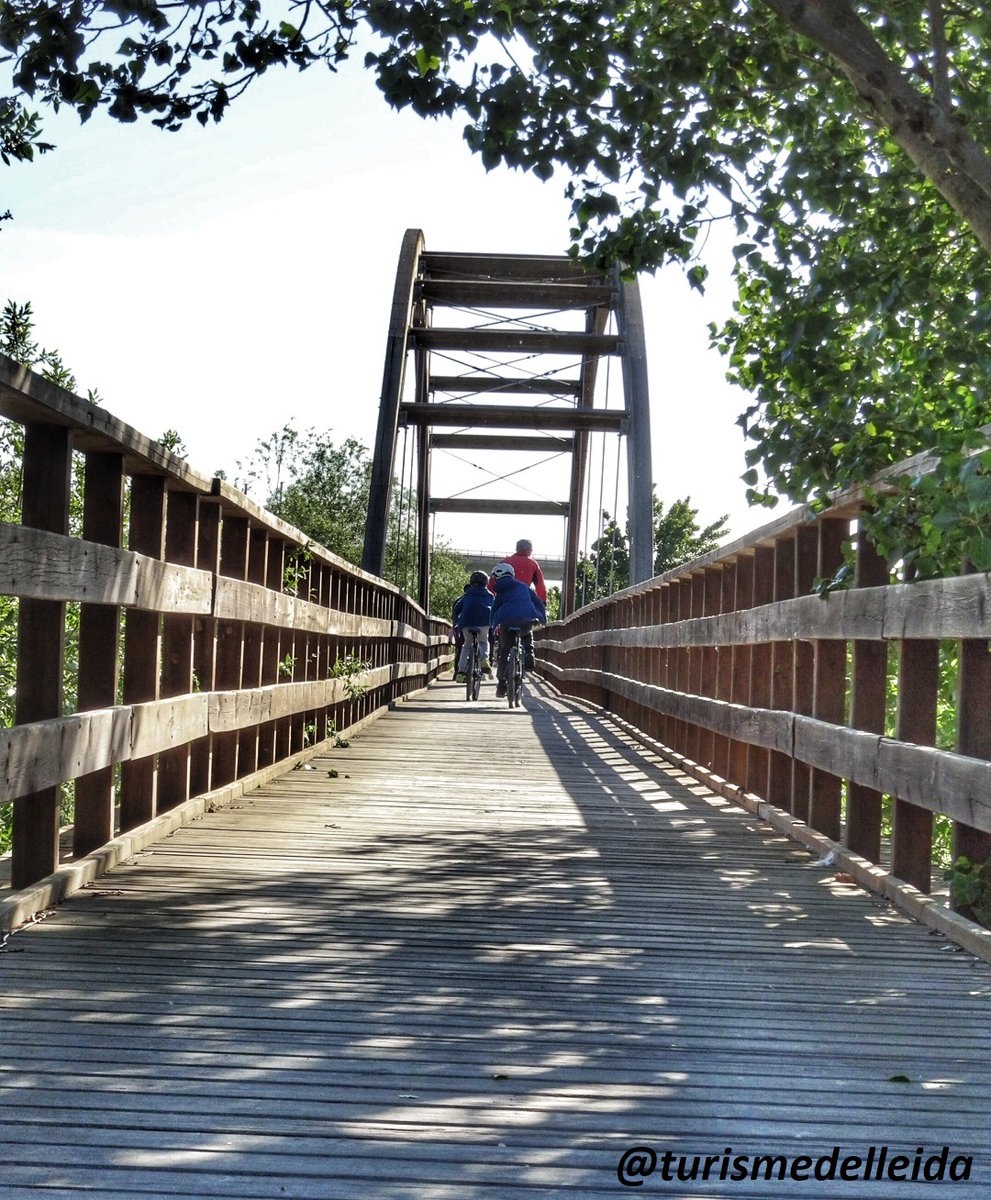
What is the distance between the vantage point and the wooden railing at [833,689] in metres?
3.60

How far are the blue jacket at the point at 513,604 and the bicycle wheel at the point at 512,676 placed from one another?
1.30ft

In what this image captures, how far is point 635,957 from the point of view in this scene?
11.1ft

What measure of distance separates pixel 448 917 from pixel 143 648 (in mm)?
1318

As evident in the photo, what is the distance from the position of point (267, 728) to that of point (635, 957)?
13.0 ft

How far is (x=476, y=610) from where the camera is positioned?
638 inches

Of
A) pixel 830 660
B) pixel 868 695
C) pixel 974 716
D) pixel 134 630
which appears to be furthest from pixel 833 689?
pixel 134 630

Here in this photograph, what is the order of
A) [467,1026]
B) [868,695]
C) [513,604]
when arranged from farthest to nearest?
[513,604]
[868,695]
[467,1026]

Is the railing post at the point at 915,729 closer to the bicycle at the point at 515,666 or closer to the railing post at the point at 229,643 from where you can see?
the railing post at the point at 229,643

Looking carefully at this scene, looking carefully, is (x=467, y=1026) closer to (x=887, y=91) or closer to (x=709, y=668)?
(x=887, y=91)

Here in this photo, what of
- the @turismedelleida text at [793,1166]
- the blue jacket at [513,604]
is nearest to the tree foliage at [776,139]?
the @turismedelleida text at [793,1166]

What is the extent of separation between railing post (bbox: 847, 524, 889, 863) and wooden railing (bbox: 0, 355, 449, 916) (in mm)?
2064

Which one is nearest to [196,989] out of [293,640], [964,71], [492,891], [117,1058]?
[117,1058]

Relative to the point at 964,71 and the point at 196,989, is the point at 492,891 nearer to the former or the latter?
the point at 196,989

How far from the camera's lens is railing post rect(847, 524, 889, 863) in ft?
15.0
